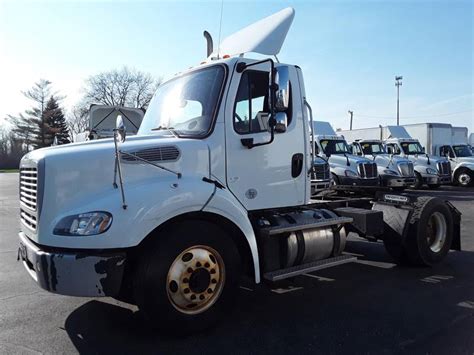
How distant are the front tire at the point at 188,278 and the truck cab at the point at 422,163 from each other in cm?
1785

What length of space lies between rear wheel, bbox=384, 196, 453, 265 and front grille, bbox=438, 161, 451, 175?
15.6 m

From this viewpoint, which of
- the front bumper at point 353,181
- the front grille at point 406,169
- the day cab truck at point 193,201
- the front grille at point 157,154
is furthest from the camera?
the front grille at point 406,169

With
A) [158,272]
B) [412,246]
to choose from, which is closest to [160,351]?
[158,272]

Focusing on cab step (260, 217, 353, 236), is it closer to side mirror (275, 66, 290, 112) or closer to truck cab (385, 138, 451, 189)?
side mirror (275, 66, 290, 112)

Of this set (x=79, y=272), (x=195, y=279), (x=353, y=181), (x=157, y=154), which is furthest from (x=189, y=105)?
(x=353, y=181)

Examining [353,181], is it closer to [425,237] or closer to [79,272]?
[425,237]

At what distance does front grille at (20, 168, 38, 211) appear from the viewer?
3854 millimetres

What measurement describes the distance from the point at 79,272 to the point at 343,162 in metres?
14.2

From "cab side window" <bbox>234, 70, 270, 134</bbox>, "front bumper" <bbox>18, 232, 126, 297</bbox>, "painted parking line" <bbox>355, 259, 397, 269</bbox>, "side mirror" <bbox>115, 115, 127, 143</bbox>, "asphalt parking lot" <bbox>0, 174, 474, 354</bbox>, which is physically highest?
"cab side window" <bbox>234, 70, 270, 134</bbox>

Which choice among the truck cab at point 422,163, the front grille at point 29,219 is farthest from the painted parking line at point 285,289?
the truck cab at point 422,163

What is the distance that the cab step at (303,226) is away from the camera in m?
4.52

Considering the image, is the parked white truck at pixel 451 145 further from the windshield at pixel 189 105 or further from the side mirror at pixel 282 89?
the windshield at pixel 189 105

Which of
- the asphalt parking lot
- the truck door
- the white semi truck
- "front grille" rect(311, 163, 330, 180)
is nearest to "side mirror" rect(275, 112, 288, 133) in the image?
the truck door

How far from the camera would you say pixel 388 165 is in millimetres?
19078
